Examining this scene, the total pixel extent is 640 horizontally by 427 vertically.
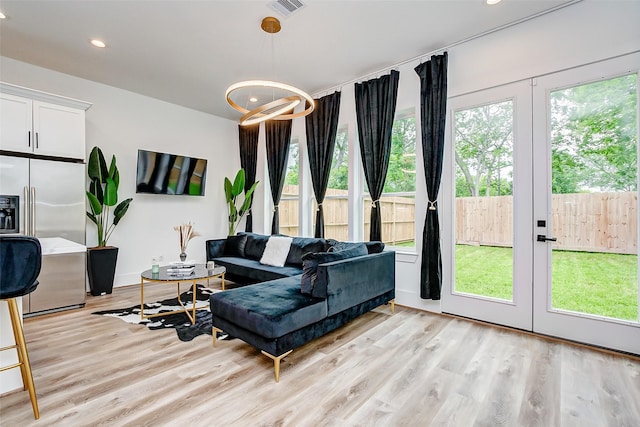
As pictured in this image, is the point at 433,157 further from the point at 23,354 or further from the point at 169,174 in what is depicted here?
the point at 169,174

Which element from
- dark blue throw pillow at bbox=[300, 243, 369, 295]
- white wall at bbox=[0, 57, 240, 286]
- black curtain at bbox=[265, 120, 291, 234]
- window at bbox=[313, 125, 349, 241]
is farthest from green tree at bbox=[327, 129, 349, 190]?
white wall at bbox=[0, 57, 240, 286]

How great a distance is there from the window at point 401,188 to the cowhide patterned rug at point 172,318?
8.04 ft

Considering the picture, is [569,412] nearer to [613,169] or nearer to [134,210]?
[613,169]

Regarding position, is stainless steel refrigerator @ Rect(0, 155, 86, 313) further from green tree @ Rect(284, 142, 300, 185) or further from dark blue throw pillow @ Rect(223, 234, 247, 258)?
green tree @ Rect(284, 142, 300, 185)

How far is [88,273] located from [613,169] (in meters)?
6.22

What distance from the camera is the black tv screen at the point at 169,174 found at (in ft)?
16.0

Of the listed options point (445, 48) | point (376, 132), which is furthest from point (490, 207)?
point (445, 48)

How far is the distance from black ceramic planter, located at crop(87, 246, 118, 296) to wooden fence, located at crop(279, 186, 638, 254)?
3.34 meters

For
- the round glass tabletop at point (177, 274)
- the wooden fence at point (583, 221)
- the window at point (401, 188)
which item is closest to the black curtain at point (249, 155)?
the round glass tabletop at point (177, 274)

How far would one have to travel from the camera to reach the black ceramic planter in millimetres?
4117

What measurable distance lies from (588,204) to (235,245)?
4.66 meters

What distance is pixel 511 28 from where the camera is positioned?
10.0 ft

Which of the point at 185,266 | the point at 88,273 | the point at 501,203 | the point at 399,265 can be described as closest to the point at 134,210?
the point at 88,273

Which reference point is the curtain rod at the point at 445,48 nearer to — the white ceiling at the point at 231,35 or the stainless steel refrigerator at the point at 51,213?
the white ceiling at the point at 231,35
